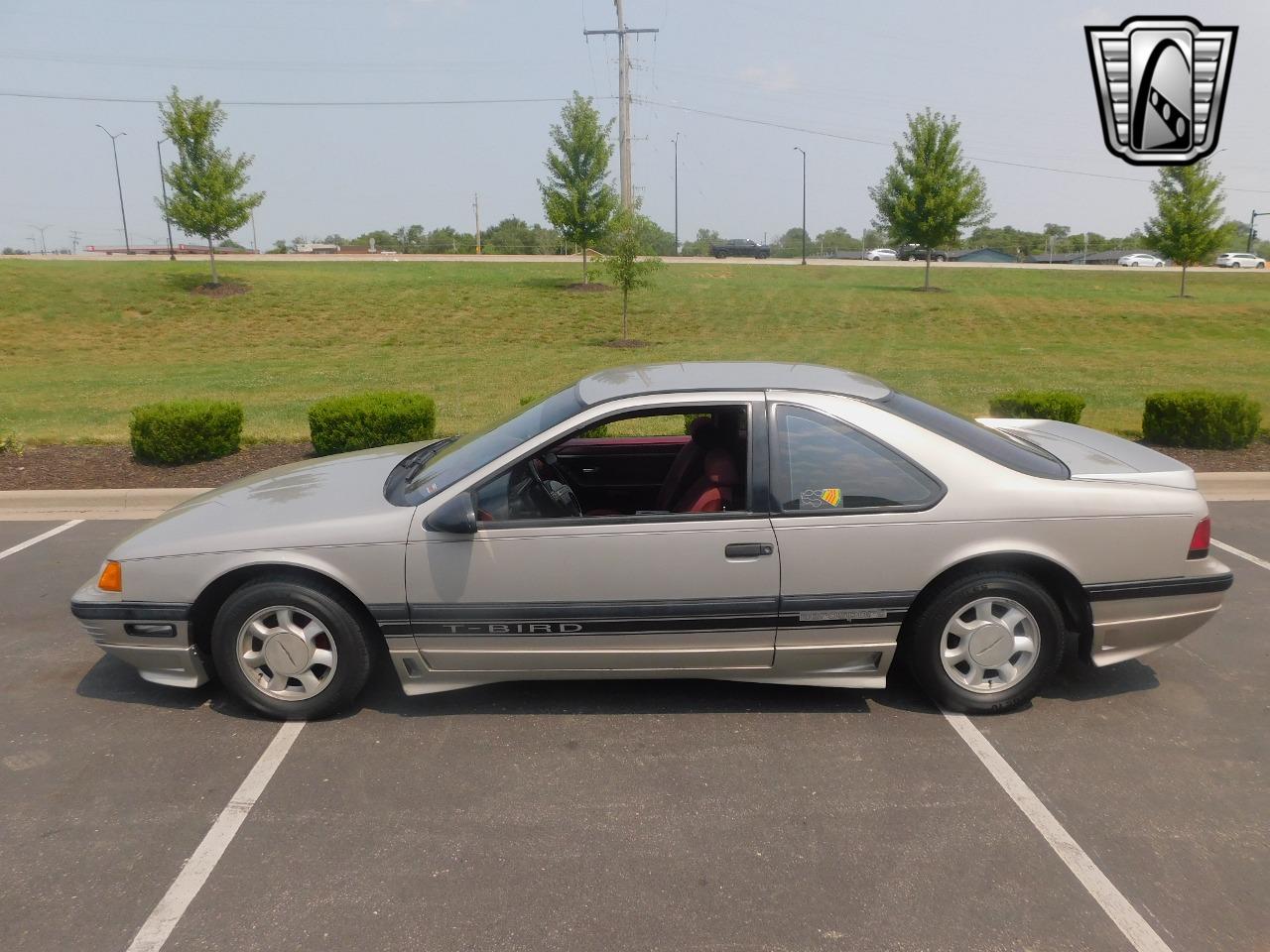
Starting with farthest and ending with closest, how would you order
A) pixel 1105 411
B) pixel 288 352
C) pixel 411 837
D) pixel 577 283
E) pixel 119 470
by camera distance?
pixel 577 283
pixel 288 352
pixel 1105 411
pixel 119 470
pixel 411 837

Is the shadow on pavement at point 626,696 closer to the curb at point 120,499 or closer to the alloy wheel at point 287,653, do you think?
the alloy wheel at point 287,653

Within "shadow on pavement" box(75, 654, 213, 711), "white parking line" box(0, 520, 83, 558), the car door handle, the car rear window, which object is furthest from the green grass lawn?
the car door handle

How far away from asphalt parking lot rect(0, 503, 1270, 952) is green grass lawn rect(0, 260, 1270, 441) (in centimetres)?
703

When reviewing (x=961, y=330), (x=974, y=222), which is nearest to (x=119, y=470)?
(x=961, y=330)

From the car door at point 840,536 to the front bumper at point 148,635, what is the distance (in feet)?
8.27

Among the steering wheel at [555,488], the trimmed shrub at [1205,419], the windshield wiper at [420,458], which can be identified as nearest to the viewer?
the steering wheel at [555,488]

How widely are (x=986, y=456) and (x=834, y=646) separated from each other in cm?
106

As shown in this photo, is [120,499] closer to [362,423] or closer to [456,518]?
[362,423]

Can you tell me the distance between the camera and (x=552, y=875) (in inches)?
124

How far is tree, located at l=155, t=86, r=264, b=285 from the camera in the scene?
28609mm

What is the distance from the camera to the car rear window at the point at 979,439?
4191mm

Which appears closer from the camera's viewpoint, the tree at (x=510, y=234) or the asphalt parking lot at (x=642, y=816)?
the asphalt parking lot at (x=642, y=816)

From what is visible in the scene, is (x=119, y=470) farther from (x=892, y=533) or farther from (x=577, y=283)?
(x=577, y=283)

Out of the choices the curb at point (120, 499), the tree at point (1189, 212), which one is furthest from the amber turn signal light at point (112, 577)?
the tree at point (1189, 212)
